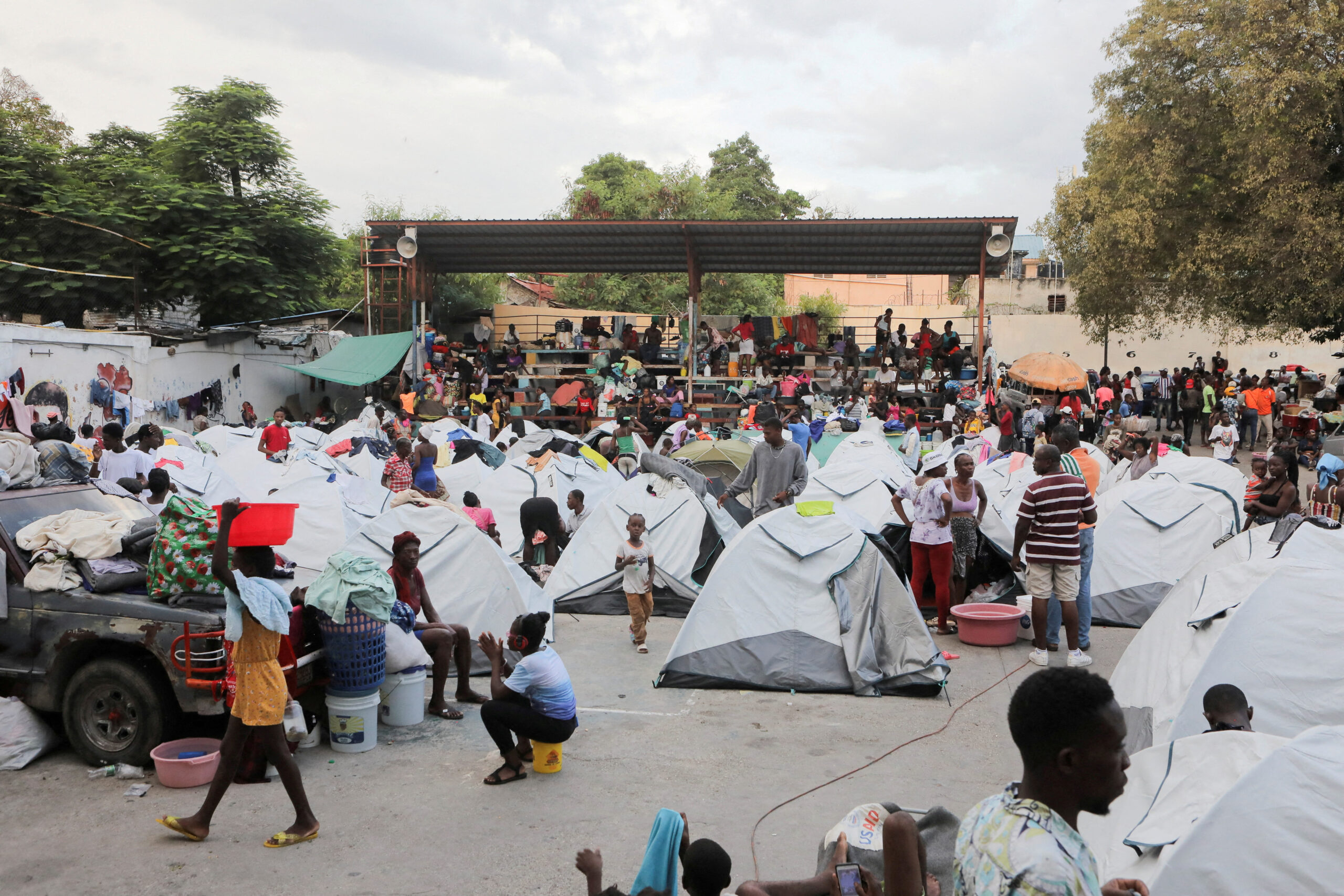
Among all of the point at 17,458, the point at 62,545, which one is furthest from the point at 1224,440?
the point at 17,458

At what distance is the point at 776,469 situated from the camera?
9.29m

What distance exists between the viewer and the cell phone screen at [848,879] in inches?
127

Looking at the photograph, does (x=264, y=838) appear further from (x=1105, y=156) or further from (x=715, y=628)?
(x=1105, y=156)

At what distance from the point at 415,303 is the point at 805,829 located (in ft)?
→ 71.6

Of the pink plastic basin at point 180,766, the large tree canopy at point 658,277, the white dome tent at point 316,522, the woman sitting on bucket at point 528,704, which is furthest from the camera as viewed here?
the large tree canopy at point 658,277

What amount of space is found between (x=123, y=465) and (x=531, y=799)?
7.10 meters

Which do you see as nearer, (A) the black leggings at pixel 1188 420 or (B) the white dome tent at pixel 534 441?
(B) the white dome tent at pixel 534 441

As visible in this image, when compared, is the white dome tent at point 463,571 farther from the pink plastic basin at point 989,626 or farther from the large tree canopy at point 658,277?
the large tree canopy at point 658,277

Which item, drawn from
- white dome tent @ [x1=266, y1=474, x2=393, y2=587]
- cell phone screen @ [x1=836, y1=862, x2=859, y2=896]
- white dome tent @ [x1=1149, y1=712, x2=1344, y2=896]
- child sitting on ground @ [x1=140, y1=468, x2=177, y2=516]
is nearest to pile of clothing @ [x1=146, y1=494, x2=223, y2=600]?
white dome tent @ [x1=266, y1=474, x2=393, y2=587]

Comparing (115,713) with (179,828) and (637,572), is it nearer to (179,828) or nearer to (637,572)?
(179,828)

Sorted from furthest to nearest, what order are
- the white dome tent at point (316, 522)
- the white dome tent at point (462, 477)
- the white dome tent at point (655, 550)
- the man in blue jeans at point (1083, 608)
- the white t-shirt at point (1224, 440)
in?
1. the white t-shirt at point (1224, 440)
2. the white dome tent at point (462, 477)
3. the white dome tent at point (655, 550)
4. the white dome tent at point (316, 522)
5. the man in blue jeans at point (1083, 608)

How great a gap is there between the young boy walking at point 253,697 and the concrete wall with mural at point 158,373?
1677cm

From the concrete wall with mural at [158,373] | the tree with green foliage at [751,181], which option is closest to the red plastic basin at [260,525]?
the concrete wall with mural at [158,373]

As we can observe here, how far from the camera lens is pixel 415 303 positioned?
25.0m
